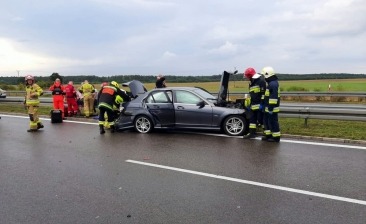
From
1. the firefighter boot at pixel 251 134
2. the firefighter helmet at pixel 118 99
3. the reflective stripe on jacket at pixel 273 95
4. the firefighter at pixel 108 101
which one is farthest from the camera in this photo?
the firefighter helmet at pixel 118 99

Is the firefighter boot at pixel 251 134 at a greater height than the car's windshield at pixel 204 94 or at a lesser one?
lesser

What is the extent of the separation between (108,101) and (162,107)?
1.83 m

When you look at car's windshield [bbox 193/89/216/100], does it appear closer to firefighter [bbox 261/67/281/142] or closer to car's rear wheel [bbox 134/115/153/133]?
car's rear wheel [bbox 134/115/153/133]

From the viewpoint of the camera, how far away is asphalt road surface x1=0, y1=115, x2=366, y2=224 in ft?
14.6

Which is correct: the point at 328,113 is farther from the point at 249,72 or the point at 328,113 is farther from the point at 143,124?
the point at 143,124

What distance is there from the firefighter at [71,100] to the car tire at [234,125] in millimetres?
8354

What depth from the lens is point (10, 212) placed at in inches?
183

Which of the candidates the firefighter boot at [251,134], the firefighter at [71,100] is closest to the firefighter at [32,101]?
the firefighter at [71,100]

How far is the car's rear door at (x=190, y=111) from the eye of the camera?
10273 mm

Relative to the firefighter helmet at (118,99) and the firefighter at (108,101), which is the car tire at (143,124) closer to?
the firefighter at (108,101)

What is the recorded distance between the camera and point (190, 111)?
34.1ft

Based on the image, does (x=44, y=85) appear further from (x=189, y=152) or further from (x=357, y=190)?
(x=357, y=190)

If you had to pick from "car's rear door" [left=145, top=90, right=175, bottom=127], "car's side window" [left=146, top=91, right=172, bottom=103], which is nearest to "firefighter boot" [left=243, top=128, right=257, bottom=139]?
"car's rear door" [left=145, top=90, right=175, bottom=127]

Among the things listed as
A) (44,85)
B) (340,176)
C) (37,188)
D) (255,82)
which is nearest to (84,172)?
(37,188)
